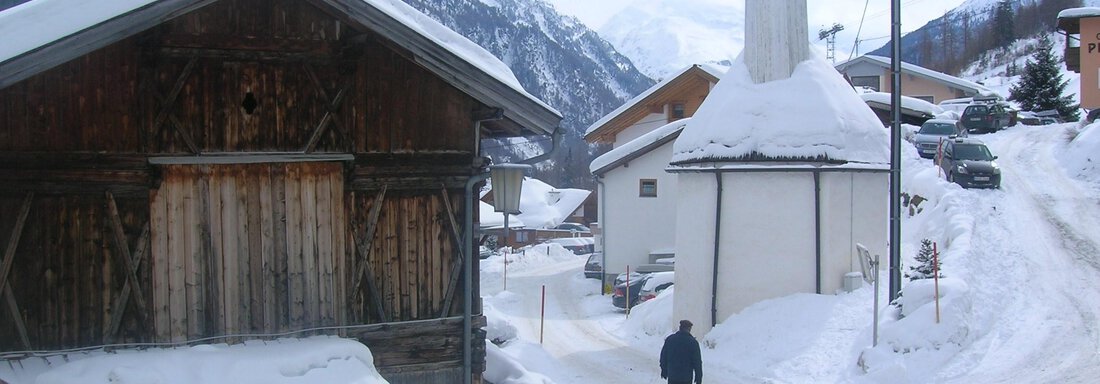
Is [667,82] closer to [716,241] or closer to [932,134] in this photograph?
[932,134]

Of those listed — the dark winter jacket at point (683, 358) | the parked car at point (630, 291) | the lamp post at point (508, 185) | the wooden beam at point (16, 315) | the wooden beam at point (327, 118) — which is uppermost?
the wooden beam at point (327, 118)

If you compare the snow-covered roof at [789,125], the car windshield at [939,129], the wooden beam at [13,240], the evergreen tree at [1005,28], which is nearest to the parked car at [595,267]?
the snow-covered roof at [789,125]

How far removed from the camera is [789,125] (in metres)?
21.5

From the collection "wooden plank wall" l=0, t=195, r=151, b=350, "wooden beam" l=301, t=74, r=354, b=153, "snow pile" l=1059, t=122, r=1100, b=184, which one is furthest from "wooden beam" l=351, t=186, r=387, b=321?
"snow pile" l=1059, t=122, r=1100, b=184

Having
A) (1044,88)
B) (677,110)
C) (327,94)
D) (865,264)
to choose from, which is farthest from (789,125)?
(1044,88)

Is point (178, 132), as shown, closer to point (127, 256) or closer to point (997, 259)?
point (127, 256)

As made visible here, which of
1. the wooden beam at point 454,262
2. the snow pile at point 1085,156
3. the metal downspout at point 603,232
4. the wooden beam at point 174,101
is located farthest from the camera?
the metal downspout at point 603,232

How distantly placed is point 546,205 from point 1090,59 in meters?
51.0

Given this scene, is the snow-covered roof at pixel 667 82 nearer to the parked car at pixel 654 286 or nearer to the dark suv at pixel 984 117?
the dark suv at pixel 984 117

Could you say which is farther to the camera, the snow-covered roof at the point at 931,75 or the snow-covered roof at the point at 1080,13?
the snow-covered roof at the point at 931,75

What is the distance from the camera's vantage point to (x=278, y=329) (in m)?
9.21

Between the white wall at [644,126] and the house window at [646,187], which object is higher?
the white wall at [644,126]

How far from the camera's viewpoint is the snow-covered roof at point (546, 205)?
3022 inches

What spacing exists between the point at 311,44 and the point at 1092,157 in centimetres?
3186
